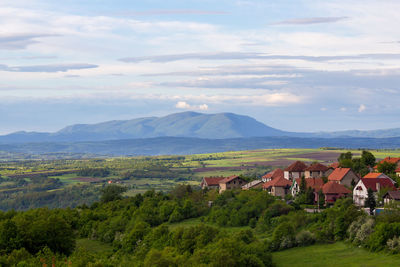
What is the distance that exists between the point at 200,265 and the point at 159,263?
5.60 m

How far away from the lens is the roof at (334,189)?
110 meters

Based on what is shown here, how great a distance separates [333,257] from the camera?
79812 millimetres

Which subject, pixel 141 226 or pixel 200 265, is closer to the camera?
pixel 200 265

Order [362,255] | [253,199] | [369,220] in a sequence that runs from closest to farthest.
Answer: [362,255] → [369,220] → [253,199]

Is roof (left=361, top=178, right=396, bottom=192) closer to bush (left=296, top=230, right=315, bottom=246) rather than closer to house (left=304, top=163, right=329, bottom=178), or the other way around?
bush (left=296, top=230, right=315, bottom=246)

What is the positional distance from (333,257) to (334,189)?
32.4 metres

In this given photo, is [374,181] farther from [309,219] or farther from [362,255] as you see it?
[362,255]

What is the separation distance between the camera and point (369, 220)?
85.1m

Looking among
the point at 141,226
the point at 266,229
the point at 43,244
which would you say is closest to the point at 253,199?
the point at 266,229

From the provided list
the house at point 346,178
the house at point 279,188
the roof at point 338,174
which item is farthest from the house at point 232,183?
the house at point 346,178

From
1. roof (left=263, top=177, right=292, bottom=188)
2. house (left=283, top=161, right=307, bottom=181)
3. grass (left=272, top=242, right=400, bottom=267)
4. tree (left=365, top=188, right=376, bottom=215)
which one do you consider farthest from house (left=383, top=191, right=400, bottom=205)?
house (left=283, top=161, right=307, bottom=181)

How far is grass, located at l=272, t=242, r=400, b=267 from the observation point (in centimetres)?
7481

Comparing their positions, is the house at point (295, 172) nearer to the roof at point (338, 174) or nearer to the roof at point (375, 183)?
the roof at point (338, 174)

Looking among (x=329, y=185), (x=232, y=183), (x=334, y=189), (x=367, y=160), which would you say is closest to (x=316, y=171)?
(x=367, y=160)
